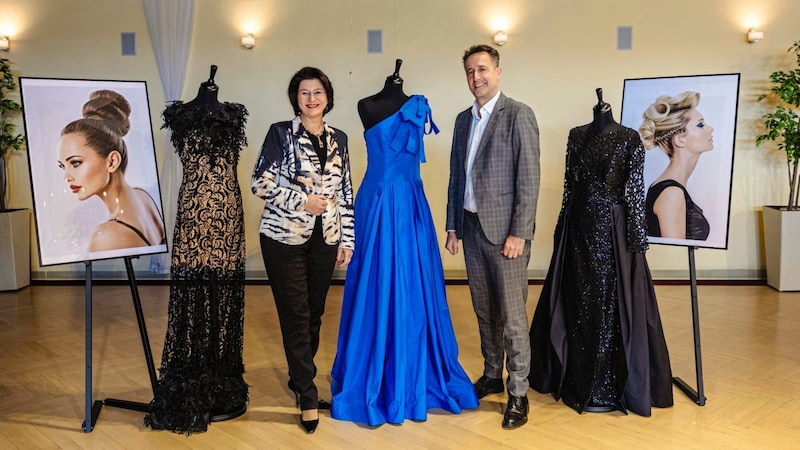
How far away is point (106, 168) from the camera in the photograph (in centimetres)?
332

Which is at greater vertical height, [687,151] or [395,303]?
[687,151]

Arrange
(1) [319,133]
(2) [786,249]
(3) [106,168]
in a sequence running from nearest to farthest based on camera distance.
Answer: (1) [319,133] → (3) [106,168] → (2) [786,249]

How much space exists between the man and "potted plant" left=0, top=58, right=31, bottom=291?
476 centimetres

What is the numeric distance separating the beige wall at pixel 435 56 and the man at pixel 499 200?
10.7 feet

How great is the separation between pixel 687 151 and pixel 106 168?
2.95 meters

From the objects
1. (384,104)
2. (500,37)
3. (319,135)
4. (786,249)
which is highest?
(500,37)

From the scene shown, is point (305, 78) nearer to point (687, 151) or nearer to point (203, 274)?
point (203, 274)

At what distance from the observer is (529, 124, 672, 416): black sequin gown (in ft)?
10.8

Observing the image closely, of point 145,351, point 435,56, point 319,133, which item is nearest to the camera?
point 319,133

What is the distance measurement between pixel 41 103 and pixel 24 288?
3.95 meters

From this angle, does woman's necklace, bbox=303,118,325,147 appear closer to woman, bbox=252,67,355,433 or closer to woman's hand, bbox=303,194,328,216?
woman, bbox=252,67,355,433

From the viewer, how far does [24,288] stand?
6.47 meters

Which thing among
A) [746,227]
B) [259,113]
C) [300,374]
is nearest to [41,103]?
[300,374]

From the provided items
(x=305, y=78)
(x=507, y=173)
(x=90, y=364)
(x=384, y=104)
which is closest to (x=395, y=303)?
(x=507, y=173)
